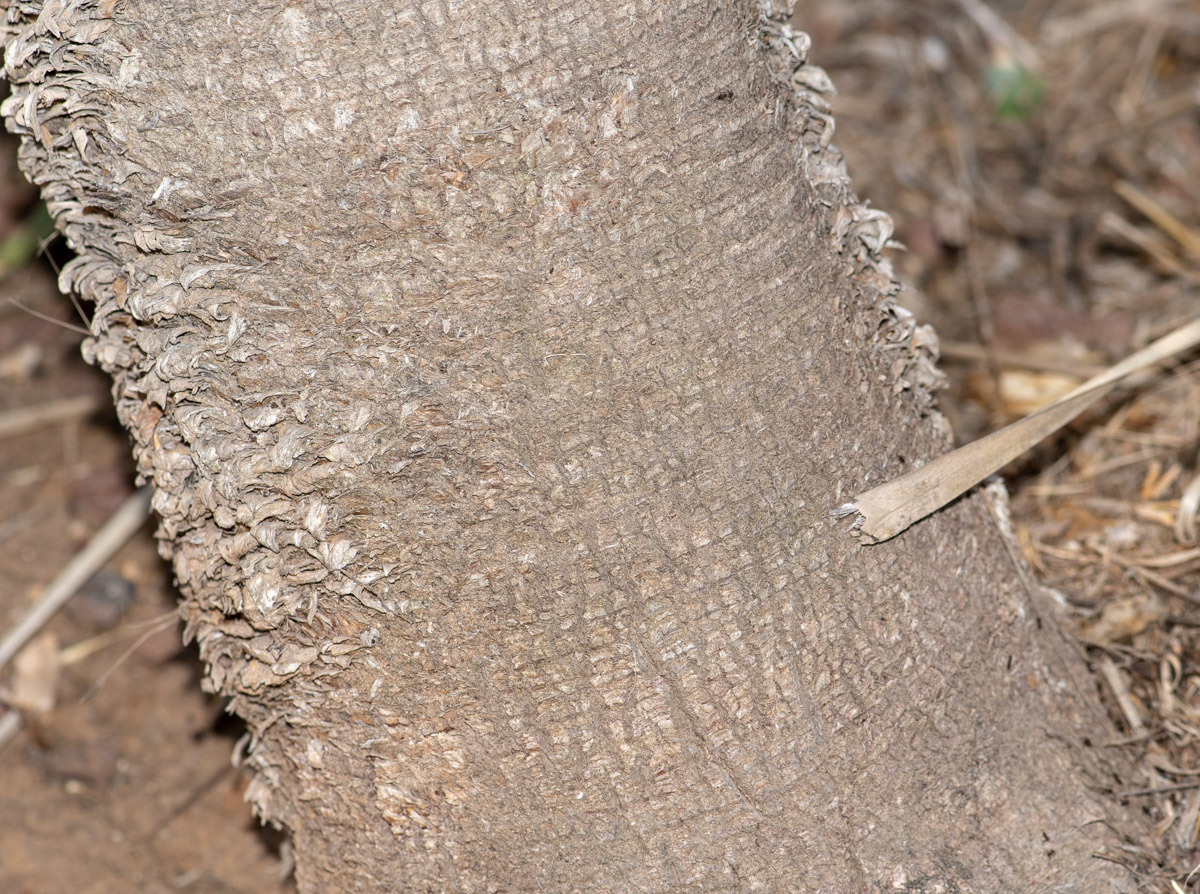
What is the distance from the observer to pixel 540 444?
3.23 feet

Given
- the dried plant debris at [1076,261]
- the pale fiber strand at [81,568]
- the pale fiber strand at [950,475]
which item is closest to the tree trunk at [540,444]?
the pale fiber strand at [950,475]

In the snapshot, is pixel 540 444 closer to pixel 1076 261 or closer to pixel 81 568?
pixel 81 568

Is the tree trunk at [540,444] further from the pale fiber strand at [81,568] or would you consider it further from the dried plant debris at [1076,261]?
the pale fiber strand at [81,568]

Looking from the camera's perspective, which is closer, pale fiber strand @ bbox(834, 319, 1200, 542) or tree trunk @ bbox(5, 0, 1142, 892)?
tree trunk @ bbox(5, 0, 1142, 892)

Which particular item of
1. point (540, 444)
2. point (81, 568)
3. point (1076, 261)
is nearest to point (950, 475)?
point (540, 444)

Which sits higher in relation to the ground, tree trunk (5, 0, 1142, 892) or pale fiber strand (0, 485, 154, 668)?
tree trunk (5, 0, 1142, 892)

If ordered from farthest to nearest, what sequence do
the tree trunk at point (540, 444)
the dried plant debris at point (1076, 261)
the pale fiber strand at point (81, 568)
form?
the pale fiber strand at point (81, 568), the dried plant debris at point (1076, 261), the tree trunk at point (540, 444)

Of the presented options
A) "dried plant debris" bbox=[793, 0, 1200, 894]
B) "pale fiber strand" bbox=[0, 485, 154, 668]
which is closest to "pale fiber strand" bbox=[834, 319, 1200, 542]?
"dried plant debris" bbox=[793, 0, 1200, 894]

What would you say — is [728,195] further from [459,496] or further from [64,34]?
[64,34]

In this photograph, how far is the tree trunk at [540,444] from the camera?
0.90 metres

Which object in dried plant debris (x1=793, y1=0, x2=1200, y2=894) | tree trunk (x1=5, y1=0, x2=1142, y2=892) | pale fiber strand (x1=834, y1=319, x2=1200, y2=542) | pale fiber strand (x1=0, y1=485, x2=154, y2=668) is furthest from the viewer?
pale fiber strand (x1=0, y1=485, x2=154, y2=668)

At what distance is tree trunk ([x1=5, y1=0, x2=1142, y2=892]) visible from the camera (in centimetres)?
90

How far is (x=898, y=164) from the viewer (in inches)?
113

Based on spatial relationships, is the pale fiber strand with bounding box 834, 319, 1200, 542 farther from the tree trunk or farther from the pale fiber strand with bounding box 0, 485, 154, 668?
the pale fiber strand with bounding box 0, 485, 154, 668
